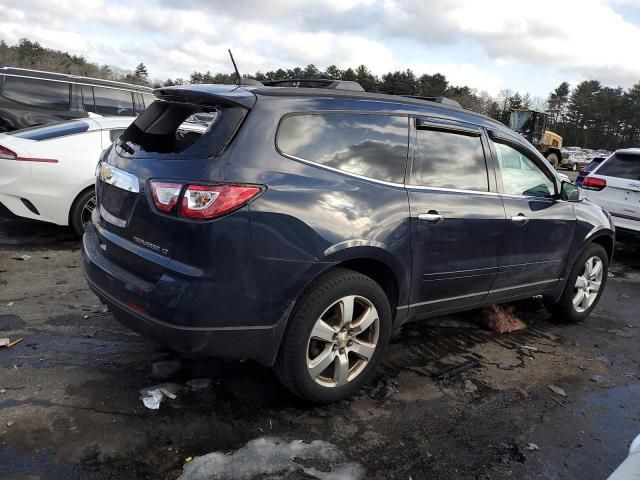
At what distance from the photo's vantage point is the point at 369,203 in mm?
3090

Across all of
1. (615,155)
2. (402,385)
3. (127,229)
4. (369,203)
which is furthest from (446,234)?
(615,155)

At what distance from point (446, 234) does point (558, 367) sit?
165cm

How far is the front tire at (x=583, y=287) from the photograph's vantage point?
16.2ft

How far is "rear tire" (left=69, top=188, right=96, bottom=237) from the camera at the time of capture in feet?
19.9

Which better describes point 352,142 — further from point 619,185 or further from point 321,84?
point 619,185

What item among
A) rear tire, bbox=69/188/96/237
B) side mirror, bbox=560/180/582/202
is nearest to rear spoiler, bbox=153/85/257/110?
side mirror, bbox=560/180/582/202

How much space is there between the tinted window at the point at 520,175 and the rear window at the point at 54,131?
15.8ft

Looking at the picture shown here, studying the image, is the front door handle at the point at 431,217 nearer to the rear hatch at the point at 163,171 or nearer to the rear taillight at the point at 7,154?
the rear hatch at the point at 163,171

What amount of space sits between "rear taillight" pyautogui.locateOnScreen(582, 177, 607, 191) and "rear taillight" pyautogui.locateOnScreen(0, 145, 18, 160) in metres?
8.14

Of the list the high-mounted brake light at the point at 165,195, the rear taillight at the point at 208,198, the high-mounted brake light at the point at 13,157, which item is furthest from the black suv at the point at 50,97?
the rear taillight at the point at 208,198

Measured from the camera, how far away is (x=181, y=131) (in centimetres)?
329

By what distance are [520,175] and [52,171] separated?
4.91 meters

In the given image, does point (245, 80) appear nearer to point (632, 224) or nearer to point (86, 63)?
point (632, 224)

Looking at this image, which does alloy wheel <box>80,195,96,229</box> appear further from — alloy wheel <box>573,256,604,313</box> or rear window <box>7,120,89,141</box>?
alloy wheel <box>573,256,604,313</box>
